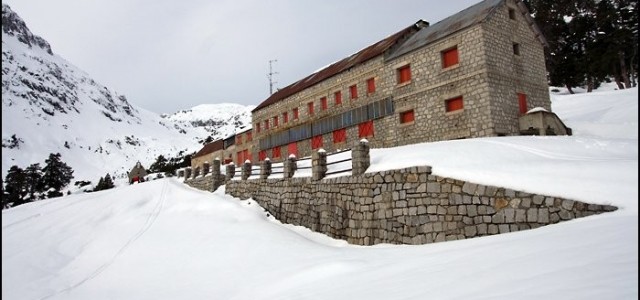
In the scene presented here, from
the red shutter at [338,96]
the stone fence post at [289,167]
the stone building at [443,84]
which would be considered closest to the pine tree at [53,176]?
the stone building at [443,84]

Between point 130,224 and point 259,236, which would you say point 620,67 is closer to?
point 259,236

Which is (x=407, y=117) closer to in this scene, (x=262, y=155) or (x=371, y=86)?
(x=371, y=86)

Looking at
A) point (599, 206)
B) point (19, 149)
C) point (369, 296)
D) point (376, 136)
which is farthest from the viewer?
point (19, 149)

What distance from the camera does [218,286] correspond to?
25.2ft

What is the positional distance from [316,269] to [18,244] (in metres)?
Result: 12.1

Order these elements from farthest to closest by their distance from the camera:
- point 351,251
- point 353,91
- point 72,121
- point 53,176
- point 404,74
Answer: point 72,121
point 53,176
point 353,91
point 404,74
point 351,251

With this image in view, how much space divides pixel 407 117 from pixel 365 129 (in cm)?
301

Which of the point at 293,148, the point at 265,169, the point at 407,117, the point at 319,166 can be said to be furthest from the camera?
the point at 293,148

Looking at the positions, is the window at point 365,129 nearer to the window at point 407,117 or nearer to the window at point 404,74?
the window at point 407,117

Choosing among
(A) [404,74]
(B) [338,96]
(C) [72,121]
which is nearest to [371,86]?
(A) [404,74]

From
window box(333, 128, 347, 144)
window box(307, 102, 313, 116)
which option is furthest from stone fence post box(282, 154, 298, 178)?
window box(307, 102, 313, 116)

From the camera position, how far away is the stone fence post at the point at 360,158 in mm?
11461

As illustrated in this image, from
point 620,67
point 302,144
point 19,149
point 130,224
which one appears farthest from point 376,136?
point 19,149

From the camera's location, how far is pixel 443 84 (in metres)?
17.1
